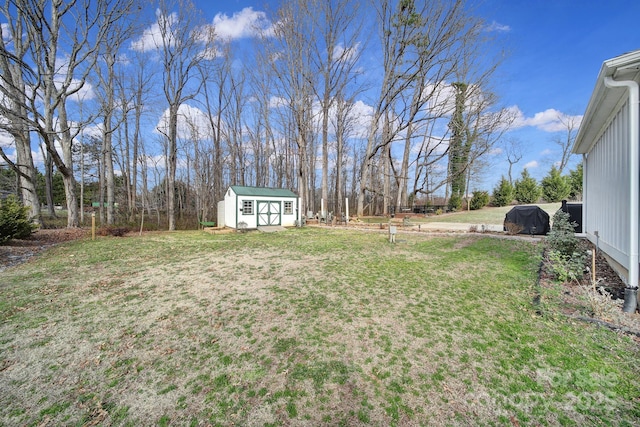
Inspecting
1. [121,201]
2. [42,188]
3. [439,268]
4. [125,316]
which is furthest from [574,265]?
[42,188]

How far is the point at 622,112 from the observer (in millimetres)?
4383

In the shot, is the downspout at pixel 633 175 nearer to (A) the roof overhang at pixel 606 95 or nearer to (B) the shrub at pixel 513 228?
(A) the roof overhang at pixel 606 95

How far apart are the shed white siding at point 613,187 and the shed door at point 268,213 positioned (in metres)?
12.6

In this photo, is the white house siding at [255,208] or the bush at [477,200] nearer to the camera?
the white house siding at [255,208]

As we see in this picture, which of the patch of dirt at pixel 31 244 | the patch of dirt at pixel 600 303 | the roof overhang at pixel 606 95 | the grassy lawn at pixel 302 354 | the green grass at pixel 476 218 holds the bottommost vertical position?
the grassy lawn at pixel 302 354

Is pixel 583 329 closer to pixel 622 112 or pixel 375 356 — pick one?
pixel 375 356

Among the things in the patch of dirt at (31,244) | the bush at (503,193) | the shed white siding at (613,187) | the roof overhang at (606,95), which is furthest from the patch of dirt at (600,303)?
the bush at (503,193)

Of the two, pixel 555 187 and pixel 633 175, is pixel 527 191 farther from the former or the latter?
pixel 633 175

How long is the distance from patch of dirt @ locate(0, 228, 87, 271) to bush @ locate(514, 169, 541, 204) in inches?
1488

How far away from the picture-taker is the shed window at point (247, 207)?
523 inches

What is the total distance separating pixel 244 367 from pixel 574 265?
561 cm

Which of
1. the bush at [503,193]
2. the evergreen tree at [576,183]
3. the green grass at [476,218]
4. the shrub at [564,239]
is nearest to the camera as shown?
the shrub at [564,239]

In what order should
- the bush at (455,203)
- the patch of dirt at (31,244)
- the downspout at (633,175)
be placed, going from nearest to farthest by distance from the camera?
1. the downspout at (633,175)
2. the patch of dirt at (31,244)
3. the bush at (455,203)

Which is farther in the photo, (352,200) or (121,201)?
(352,200)
